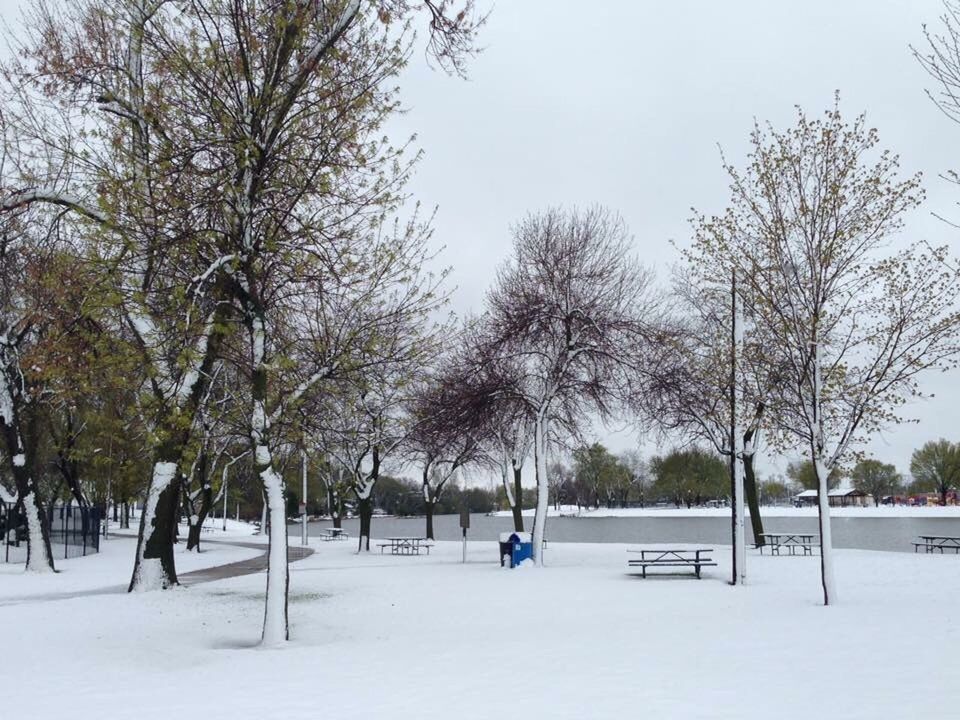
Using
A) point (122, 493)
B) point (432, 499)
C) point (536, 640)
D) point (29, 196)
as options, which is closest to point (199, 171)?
point (29, 196)

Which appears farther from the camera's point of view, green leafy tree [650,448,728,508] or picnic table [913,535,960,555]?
green leafy tree [650,448,728,508]

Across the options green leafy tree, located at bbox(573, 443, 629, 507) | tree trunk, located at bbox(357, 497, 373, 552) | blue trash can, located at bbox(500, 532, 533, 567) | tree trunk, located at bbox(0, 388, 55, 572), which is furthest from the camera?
green leafy tree, located at bbox(573, 443, 629, 507)

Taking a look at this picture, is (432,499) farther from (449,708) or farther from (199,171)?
(449,708)

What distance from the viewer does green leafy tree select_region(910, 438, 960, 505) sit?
11081cm

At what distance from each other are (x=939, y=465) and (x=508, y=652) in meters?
119

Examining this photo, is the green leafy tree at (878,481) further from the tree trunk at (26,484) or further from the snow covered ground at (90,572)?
the tree trunk at (26,484)

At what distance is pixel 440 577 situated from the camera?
21.8 metres

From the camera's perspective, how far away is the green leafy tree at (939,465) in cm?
11081

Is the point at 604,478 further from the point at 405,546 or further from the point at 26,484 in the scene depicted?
the point at 26,484

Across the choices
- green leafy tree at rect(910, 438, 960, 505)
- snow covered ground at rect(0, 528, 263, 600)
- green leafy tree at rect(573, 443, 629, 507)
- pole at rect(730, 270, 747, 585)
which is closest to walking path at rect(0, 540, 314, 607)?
snow covered ground at rect(0, 528, 263, 600)

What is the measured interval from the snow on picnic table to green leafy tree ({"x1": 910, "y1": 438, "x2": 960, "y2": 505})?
4154 inches

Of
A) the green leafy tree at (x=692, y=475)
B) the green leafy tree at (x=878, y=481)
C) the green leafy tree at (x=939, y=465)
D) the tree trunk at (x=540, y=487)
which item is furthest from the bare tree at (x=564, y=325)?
the green leafy tree at (x=878, y=481)

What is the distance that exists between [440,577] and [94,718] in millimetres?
14389

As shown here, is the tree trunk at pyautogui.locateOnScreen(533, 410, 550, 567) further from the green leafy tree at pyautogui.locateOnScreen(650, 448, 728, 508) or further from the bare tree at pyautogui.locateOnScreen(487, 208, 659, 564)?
the green leafy tree at pyautogui.locateOnScreen(650, 448, 728, 508)
